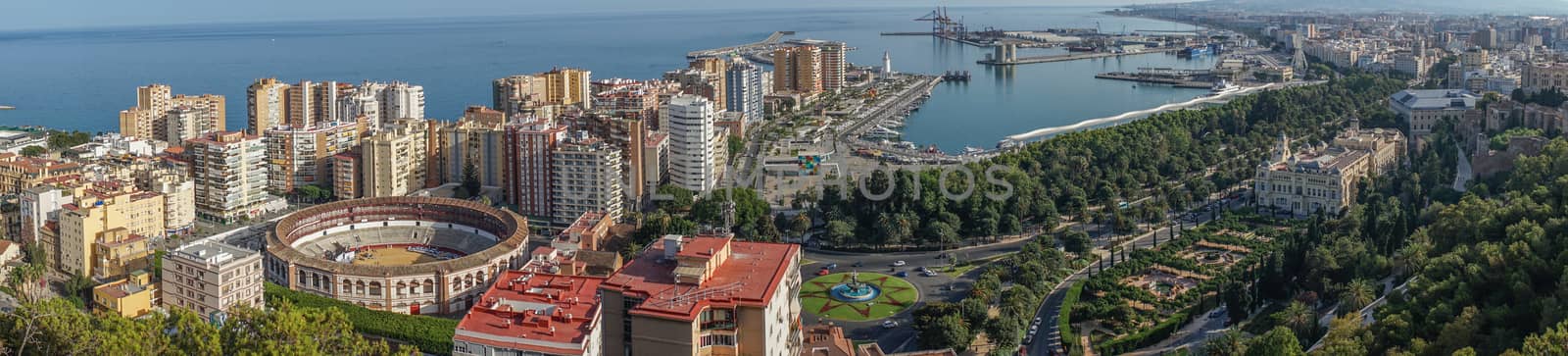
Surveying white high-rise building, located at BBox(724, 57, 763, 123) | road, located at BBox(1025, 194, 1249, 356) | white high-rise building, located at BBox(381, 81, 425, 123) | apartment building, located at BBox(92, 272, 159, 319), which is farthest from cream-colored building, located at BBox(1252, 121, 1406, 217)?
white high-rise building, located at BBox(381, 81, 425, 123)

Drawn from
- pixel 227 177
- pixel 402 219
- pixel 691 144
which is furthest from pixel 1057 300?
pixel 227 177

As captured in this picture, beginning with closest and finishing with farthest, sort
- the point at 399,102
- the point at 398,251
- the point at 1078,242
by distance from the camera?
the point at 1078,242, the point at 398,251, the point at 399,102

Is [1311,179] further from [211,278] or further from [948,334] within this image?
[211,278]

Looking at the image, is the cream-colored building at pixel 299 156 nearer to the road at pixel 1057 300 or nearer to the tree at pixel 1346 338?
the road at pixel 1057 300

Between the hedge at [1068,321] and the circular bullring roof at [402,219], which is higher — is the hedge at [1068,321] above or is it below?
below

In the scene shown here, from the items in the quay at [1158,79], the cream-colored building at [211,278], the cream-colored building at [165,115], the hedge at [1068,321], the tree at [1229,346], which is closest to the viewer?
the tree at [1229,346]

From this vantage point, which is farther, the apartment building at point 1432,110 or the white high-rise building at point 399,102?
the white high-rise building at point 399,102

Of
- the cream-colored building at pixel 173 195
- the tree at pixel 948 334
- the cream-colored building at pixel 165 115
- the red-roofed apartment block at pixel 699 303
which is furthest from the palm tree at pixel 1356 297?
the cream-colored building at pixel 165 115
